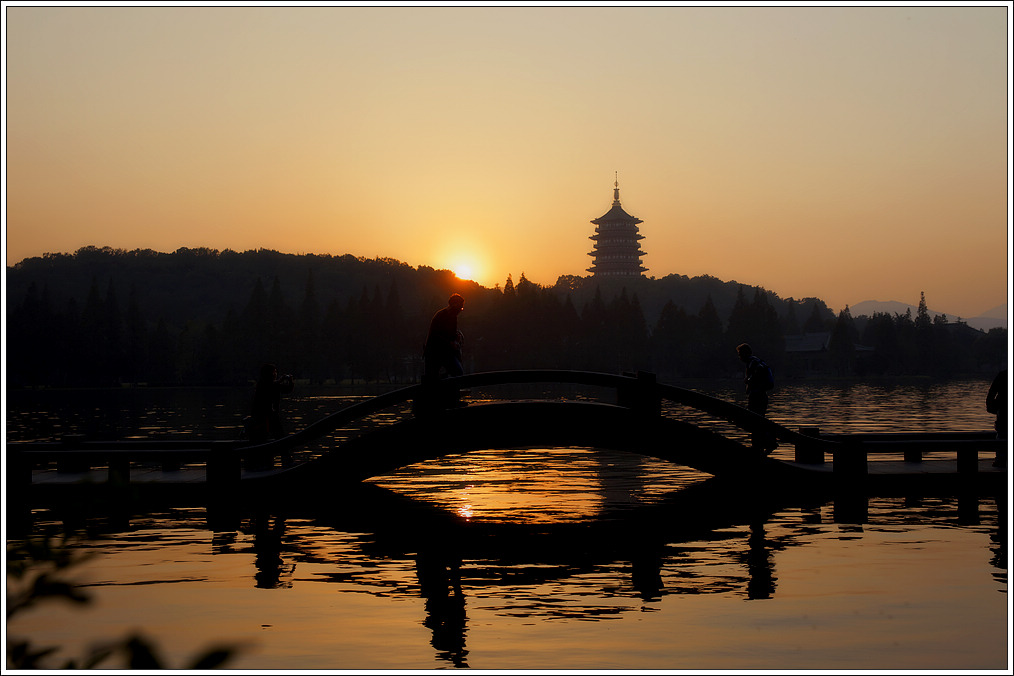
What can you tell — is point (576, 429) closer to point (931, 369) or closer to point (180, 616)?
point (180, 616)

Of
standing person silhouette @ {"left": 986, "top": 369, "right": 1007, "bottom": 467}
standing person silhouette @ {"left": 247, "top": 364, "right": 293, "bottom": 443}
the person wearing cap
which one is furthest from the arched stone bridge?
standing person silhouette @ {"left": 986, "top": 369, "right": 1007, "bottom": 467}

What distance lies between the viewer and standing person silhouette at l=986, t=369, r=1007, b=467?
52.6ft

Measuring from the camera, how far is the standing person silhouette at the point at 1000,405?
1604 cm

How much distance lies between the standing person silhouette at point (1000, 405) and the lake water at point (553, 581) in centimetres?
104

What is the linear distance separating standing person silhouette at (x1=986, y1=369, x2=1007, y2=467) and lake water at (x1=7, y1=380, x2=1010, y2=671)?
3.40ft

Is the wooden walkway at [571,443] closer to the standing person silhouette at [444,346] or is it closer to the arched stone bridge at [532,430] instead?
the arched stone bridge at [532,430]

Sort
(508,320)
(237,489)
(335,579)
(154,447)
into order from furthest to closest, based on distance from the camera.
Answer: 1. (508,320)
2. (154,447)
3. (237,489)
4. (335,579)

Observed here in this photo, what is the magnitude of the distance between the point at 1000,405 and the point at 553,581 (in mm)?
9083

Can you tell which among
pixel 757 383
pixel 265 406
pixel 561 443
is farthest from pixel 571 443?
pixel 265 406

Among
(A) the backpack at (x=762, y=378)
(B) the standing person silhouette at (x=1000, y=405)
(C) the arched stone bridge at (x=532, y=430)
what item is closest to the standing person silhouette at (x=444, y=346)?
(C) the arched stone bridge at (x=532, y=430)

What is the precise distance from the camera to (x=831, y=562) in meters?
11.7

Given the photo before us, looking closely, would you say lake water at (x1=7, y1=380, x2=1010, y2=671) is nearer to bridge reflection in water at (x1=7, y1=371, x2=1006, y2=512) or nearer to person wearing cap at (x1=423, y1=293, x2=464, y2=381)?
bridge reflection in water at (x1=7, y1=371, x2=1006, y2=512)

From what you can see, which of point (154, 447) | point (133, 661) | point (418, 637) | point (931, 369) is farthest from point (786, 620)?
point (931, 369)

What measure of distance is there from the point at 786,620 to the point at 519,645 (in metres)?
2.45
